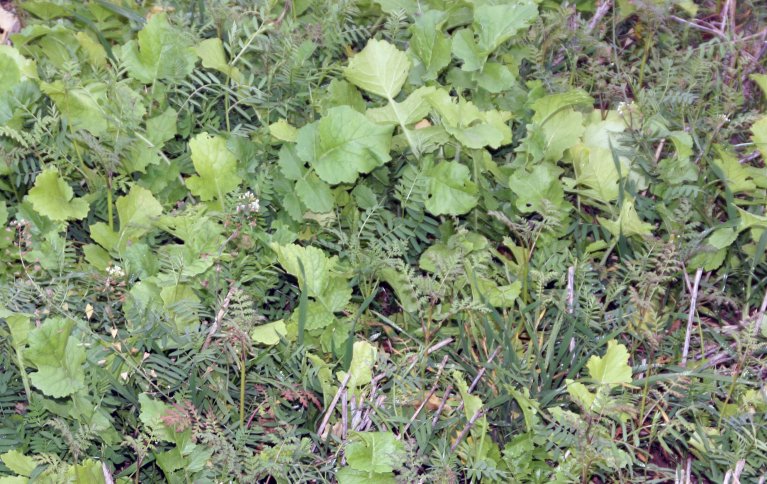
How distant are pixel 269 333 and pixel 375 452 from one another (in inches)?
17.0

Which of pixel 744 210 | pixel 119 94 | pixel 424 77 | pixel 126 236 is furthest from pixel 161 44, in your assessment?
pixel 744 210

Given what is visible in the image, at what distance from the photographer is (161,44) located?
111 inches

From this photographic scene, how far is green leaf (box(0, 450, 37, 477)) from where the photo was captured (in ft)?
6.82

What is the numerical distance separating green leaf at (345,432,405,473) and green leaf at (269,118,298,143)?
96 centimetres

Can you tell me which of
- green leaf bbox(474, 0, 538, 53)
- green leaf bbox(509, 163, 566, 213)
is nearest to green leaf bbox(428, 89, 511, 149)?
green leaf bbox(509, 163, 566, 213)

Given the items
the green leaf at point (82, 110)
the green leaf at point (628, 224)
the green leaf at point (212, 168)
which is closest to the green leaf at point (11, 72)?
the green leaf at point (82, 110)

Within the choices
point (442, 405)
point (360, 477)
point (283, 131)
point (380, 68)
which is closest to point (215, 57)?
point (283, 131)

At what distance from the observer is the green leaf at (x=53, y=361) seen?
2.13 metres

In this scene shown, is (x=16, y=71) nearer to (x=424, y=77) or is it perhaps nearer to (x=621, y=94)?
(x=424, y=77)

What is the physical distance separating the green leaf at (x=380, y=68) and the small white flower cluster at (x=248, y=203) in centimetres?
51

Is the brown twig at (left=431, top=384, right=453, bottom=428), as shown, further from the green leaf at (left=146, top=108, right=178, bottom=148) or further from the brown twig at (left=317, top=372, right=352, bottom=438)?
the green leaf at (left=146, top=108, right=178, bottom=148)

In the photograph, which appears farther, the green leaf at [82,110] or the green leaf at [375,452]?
the green leaf at [82,110]

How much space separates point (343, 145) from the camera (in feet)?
8.47

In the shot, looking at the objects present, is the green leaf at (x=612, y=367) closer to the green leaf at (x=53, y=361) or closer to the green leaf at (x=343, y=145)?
the green leaf at (x=343, y=145)
